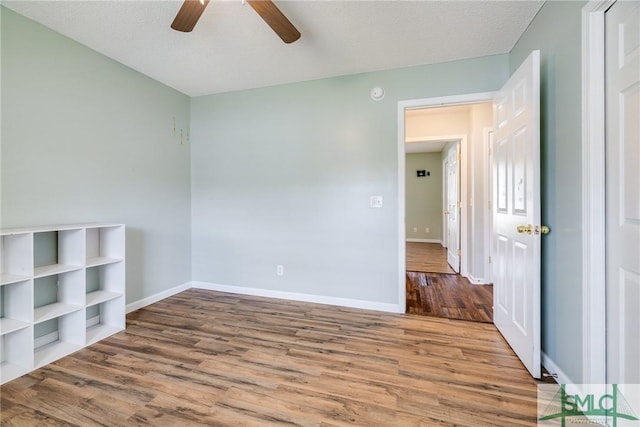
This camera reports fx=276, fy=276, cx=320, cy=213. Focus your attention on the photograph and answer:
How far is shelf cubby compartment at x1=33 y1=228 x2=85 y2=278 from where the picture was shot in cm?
207

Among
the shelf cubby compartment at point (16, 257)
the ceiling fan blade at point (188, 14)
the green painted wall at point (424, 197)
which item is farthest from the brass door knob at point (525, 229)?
the green painted wall at point (424, 197)

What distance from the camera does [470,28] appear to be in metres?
Answer: 2.10

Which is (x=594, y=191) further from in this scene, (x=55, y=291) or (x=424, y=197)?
(x=424, y=197)

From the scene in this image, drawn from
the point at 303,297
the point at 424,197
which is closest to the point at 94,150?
the point at 303,297

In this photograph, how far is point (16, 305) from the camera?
185cm

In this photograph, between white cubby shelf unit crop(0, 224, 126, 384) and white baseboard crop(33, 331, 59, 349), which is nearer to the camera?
white cubby shelf unit crop(0, 224, 126, 384)

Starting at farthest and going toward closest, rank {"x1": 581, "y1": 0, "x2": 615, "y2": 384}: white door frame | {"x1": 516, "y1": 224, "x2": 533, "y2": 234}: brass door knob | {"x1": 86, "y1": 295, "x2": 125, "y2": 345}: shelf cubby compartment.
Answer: {"x1": 86, "y1": 295, "x2": 125, "y2": 345}: shelf cubby compartment < {"x1": 516, "y1": 224, "x2": 533, "y2": 234}: brass door knob < {"x1": 581, "y1": 0, "x2": 615, "y2": 384}: white door frame

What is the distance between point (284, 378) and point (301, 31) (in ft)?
8.12

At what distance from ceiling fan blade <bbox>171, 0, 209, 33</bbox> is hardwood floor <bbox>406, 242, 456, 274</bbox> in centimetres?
430

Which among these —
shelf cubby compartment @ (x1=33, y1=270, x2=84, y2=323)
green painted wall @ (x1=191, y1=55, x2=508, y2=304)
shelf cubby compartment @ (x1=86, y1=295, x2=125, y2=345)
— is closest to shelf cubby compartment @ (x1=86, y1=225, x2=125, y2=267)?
shelf cubby compartment @ (x1=33, y1=270, x2=84, y2=323)

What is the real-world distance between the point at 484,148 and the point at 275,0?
3.24 meters

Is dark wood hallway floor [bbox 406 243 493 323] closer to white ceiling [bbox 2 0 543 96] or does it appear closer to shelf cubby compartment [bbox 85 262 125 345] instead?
white ceiling [bbox 2 0 543 96]

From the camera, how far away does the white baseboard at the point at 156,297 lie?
2806 mm

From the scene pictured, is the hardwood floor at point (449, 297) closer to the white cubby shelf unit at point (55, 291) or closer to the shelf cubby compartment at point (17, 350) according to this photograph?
the white cubby shelf unit at point (55, 291)
